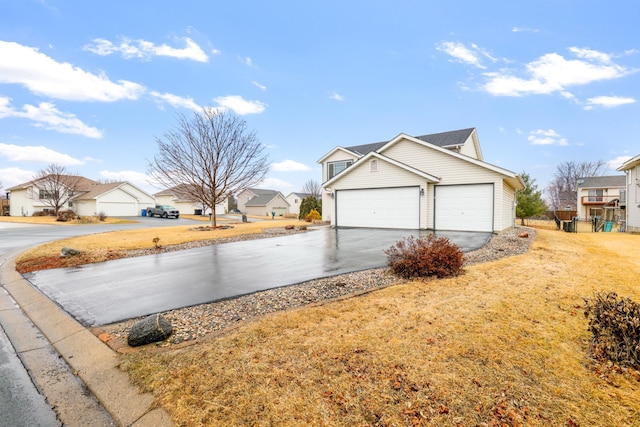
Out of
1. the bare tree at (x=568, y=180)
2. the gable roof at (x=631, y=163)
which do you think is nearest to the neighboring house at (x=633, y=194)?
the gable roof at (x=631, y=163)

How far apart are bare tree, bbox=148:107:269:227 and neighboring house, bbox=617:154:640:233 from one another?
2376cm

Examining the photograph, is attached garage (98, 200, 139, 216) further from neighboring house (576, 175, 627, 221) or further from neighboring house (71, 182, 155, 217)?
neighboring house (576, 175, 627, 221)

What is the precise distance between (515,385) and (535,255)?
7203mm

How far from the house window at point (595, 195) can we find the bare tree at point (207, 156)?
4670 cm

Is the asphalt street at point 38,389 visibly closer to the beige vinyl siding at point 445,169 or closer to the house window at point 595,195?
the beige vinyl siding at point 445,169

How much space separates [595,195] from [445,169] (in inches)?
1590

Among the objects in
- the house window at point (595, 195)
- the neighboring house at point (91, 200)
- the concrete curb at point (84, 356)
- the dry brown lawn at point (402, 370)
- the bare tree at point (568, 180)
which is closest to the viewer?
the dry brown lawn at point (402, 370)

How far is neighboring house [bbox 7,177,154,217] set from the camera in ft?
121

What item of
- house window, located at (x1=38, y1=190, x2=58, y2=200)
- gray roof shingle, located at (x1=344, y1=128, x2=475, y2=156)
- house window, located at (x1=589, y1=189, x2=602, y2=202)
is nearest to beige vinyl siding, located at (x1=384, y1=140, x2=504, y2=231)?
gray roof shingle, located at (x1=344, y1=128, x2=475, y2=156)

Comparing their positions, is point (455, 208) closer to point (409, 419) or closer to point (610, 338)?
point (610, 338)

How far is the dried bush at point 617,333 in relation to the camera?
9.09 ft

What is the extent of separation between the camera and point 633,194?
18.0m

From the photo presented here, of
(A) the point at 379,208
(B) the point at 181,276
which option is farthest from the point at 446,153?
(B) the point at 181,276

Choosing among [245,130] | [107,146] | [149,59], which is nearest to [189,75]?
[149,59]
